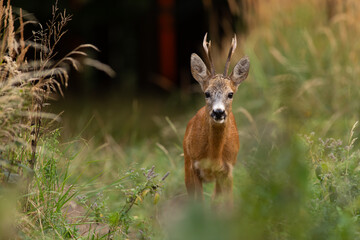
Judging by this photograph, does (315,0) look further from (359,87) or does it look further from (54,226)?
(54,226)

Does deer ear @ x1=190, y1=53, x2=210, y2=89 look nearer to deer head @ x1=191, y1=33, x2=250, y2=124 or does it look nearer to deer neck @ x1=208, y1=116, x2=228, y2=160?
deer head @ x1=191, y1=33, x2=250, y2=124

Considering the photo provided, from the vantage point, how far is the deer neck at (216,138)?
391 centimetres

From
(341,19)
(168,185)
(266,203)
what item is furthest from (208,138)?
(341,19)

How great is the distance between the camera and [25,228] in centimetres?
315

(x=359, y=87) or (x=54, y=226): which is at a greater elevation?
(x=359, y=87)

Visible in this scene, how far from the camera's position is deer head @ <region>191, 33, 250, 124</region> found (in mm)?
3656

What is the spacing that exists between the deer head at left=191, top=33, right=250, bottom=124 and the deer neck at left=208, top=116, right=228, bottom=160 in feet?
0.32

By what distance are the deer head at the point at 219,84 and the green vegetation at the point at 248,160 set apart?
1.23ft

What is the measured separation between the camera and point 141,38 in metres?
13.7

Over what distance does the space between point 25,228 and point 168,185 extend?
189cm

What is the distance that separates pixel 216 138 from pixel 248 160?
0.85 metres

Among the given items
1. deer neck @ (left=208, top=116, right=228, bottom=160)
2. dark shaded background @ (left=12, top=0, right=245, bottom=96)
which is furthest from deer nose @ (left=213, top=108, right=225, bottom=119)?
dark shaded background @ (left=12, top=0, right=245, bottom=96)

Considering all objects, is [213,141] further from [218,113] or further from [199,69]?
[199,69]

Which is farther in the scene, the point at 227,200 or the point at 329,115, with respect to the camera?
the point at 329,115
